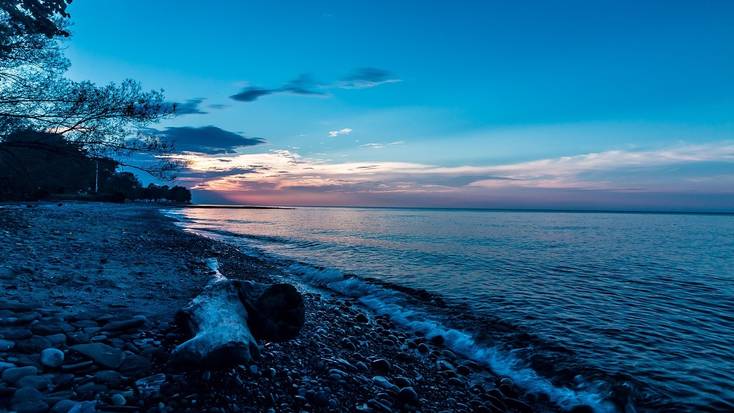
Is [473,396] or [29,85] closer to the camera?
[473,396]

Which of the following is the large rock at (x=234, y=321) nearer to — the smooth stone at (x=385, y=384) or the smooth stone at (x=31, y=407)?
the smooth stone at (x=31, y=407)

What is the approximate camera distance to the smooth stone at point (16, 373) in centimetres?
369

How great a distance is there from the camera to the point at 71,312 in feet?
19.7

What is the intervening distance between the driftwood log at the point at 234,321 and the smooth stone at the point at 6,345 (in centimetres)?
202

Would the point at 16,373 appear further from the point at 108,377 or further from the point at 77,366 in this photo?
the point at 108,377

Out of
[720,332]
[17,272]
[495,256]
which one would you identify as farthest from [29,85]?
[495,256]

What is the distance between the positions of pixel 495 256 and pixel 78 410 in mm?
26065

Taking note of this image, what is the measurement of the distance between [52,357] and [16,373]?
1.41ft

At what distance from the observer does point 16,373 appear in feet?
12.5

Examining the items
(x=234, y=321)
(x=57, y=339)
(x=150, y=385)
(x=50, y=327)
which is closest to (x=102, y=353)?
(x=57, y=339)

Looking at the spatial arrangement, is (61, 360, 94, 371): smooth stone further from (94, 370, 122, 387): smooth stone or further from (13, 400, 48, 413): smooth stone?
(13, 400, 48, 413): smooth stone

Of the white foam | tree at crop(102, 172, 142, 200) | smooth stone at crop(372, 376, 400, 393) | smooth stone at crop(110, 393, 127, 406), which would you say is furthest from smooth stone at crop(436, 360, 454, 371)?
tree at crop(102, 172, 142, 200)

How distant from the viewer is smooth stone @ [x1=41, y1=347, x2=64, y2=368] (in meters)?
4.14

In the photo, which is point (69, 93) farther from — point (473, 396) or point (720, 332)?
point (720, 332)
